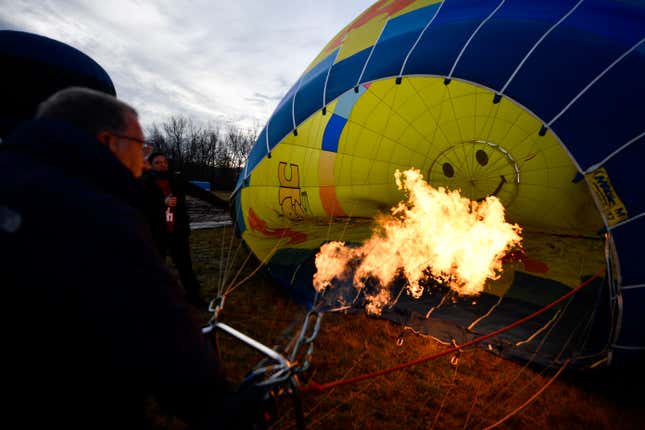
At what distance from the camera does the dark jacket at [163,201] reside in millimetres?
3135

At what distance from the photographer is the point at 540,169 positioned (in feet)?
17.5

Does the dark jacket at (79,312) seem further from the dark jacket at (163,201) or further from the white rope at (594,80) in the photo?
the white rope at (594,80)

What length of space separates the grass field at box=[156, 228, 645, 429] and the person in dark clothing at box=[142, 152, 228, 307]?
0.60 meters

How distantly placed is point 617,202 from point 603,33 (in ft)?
3.94

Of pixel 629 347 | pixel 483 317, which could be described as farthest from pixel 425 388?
pixel 629 347

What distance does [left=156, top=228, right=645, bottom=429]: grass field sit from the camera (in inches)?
78.2

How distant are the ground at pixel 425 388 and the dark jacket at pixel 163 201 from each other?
1020 mm

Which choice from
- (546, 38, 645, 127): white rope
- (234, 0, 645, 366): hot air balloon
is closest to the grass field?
(234, 0, 645, 366): hot air balloon

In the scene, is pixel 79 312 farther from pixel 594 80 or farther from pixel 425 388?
pixel 594 80

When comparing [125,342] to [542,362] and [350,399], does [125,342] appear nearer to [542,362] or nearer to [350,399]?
[350,399]

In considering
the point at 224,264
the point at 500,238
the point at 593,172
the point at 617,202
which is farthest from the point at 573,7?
the point at 224,264

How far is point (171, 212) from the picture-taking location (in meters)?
3.36

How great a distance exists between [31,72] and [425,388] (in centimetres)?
760

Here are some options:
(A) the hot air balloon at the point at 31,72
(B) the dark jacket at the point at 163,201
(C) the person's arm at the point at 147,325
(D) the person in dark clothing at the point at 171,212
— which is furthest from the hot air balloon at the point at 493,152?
(A) the hot air balloon at the point at 31,72
